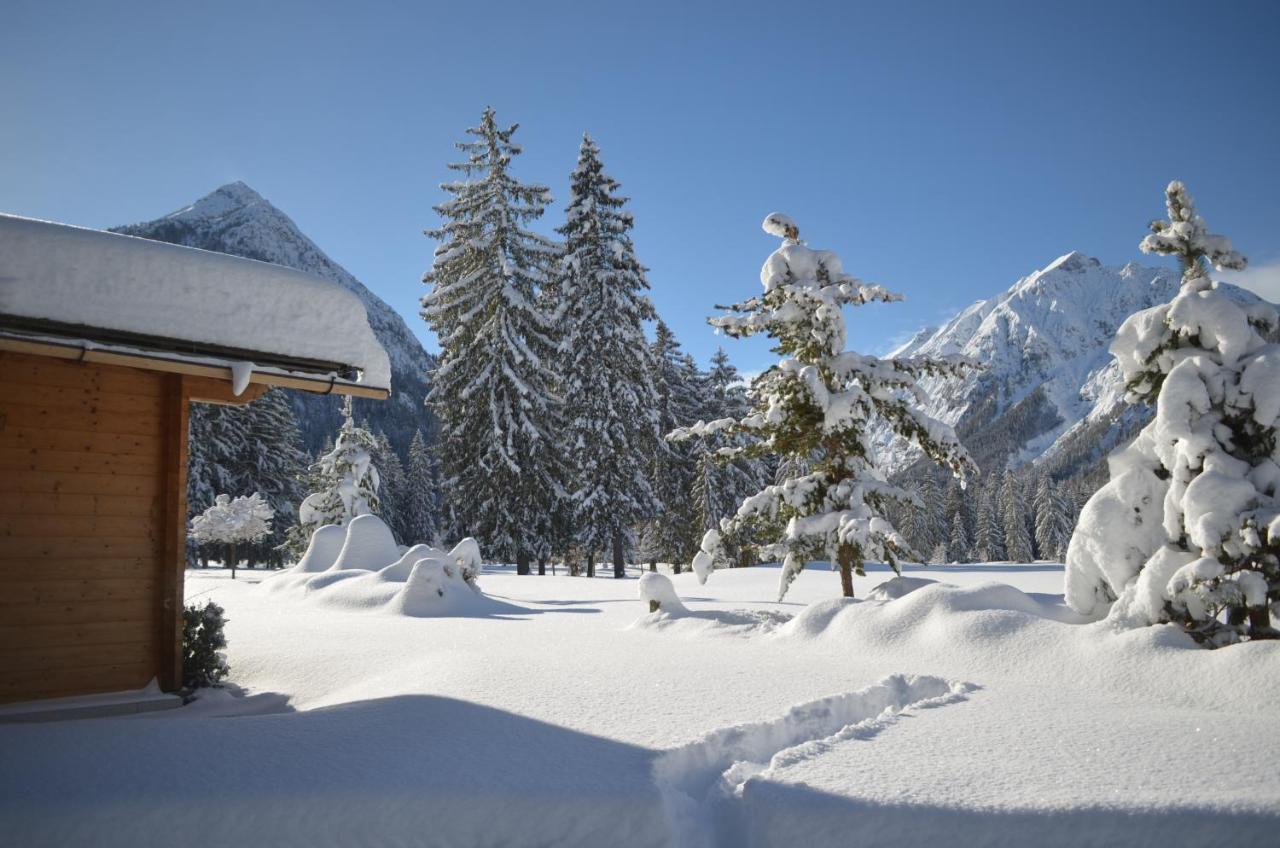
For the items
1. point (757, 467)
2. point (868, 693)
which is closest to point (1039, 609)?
point (868, 693)

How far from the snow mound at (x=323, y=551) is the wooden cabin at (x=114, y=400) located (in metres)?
12.9

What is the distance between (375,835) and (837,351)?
809 cm

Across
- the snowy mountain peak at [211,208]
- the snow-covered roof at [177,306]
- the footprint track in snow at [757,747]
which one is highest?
the snowy mountain peak at [211,208]

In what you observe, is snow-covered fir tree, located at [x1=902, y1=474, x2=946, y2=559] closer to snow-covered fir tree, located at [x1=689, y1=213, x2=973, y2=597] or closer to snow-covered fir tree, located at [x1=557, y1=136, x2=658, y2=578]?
snow-covered fir tree, located at [x1=557, y1=136, x2=658, y2=578]

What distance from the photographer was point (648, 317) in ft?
84.1

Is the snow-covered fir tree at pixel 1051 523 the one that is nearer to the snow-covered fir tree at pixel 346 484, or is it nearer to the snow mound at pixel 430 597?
the snow-covered fir tree at pixel 346 484

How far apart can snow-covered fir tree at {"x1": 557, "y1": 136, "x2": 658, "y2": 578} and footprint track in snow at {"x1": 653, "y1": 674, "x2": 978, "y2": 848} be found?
61.0ft

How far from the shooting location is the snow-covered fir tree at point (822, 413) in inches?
377

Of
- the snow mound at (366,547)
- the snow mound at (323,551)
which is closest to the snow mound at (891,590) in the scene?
the snow mound at (366,547)

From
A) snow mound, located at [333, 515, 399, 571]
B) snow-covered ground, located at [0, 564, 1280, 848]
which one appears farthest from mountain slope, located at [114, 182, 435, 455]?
snow-covered ground, located at [0, 564, 1280, 848]

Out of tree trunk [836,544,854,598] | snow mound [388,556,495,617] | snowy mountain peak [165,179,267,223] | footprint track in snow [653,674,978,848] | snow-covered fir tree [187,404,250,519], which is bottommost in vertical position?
footprint track in snow [653,674,978,848]

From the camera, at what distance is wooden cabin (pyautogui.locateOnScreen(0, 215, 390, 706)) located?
216 inches

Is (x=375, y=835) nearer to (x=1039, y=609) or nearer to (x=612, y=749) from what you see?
(x=612, y=749)

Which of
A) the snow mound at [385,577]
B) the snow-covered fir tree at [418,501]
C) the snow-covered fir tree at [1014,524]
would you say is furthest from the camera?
the snow-covered fir tree at [1014,524]
